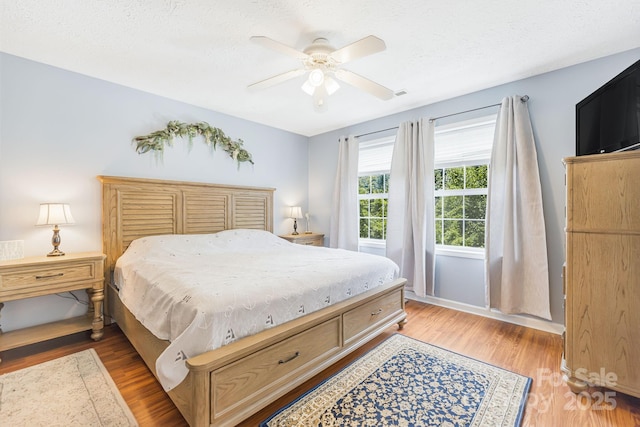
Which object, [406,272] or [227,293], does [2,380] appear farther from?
[406,272]

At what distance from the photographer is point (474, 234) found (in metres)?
3.30

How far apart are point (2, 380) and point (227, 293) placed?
6.13 feet

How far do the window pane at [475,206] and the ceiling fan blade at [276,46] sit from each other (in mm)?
2488

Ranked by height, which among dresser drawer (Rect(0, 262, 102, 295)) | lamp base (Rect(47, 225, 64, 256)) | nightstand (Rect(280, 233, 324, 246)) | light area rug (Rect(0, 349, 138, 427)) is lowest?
light area rug (Rect(0, 349, 138, 427))

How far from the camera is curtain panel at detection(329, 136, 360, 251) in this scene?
4.29 m

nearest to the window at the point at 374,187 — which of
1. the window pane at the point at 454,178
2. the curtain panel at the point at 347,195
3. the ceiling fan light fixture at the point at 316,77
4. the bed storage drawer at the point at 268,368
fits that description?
the curtain panel at the point at 347,195

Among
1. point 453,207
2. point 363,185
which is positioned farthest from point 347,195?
point 453,207

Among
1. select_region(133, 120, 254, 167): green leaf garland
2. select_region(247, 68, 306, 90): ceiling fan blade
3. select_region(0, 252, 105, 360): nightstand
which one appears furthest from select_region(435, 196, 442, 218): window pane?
select_region(0, 252, 105, 360): nightstand

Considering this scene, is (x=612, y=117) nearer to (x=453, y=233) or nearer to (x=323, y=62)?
(x=453, y=233)

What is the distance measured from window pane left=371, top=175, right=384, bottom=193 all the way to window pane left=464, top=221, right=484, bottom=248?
4.31ft

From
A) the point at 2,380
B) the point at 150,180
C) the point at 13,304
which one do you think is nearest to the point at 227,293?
the point at 2,380

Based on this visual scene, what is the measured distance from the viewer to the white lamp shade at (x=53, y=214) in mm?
2443

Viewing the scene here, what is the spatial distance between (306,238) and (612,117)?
141 inches

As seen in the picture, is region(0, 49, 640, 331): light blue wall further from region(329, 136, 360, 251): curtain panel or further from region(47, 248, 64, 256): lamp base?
region(329, 136, 360, 251): curtain panel
